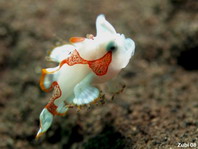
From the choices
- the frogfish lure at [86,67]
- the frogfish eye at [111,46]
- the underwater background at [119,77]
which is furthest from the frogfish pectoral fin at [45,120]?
the frogfish eye at [111,46]

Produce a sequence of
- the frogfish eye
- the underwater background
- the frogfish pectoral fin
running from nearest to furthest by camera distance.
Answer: the frogfish eye → the frogfish pectoral fin → the underwater background

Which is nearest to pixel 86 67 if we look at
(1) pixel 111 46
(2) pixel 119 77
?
(1) pixel 111 46

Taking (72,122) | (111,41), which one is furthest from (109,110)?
(111,41)

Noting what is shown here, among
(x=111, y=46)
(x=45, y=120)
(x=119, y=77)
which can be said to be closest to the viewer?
(x=111, y=46)

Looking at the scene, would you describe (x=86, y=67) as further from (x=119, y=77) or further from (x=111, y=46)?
(x=119, y=77)

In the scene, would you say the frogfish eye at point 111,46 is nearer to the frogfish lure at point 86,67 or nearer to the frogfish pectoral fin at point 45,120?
the frogfish lure at point 86,67

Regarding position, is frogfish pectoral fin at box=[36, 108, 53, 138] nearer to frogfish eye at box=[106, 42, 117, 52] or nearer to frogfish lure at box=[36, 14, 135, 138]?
frogfish lure at box=[36, 14, 135, 138]

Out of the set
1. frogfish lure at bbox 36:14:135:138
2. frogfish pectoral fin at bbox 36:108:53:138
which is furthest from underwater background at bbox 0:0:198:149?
frogfish pectoral fin at bbox 36:108:53:138
